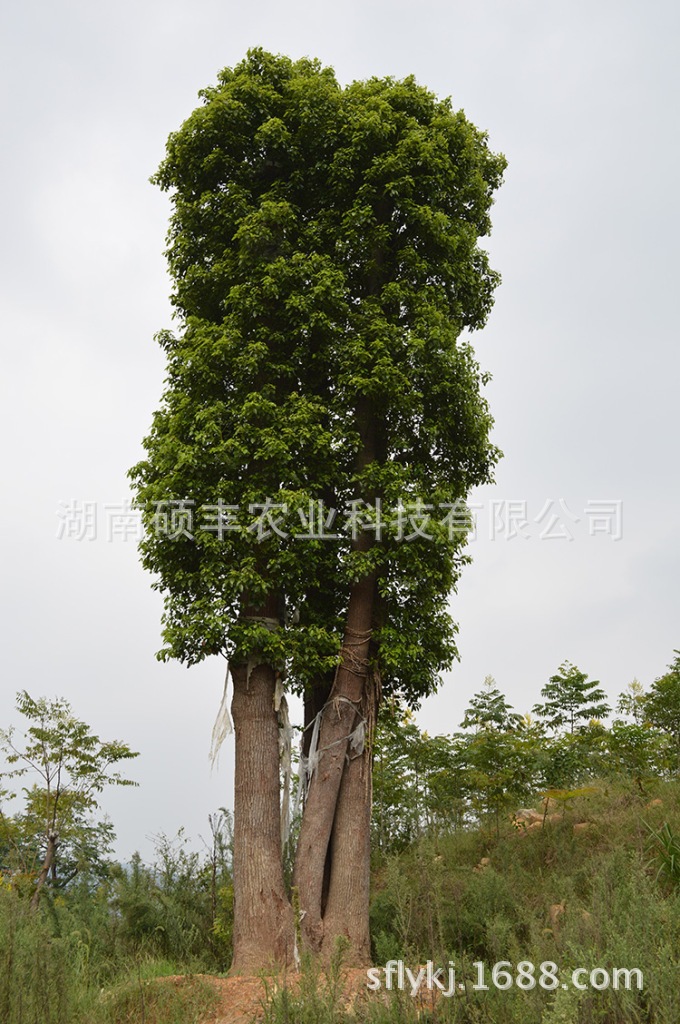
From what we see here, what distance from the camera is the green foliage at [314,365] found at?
10.2 meters

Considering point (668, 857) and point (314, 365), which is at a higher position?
point (314, 365)

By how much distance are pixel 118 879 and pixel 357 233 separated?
30.1ft

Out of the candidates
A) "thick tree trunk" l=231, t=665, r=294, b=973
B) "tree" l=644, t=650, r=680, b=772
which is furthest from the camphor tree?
"tree" l=644, t=650, r=680, b=772

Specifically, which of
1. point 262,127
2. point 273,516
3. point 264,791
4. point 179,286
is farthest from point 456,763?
point 262,127

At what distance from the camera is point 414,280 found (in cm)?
1163

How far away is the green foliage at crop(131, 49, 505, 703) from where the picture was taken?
10156mm

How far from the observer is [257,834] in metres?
9.82

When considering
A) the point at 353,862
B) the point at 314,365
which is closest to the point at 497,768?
the point at 353,862

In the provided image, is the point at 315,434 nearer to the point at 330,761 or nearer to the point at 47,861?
the point at 330,761

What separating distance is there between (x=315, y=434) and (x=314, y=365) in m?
1.28

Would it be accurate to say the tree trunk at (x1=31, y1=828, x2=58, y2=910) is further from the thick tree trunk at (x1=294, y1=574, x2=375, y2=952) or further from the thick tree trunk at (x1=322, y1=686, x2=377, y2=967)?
the thick tree trunk at (x1=322, y1=686, x2=377, y2=967)

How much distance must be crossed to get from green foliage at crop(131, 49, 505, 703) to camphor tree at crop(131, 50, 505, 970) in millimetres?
31

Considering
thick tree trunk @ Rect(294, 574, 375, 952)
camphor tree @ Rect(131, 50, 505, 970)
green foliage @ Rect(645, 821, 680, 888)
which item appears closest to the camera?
green foliage @ Rect(645, 821, 680, 888)

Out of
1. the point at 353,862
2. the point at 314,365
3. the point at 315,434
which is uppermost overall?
the point at 314,365
